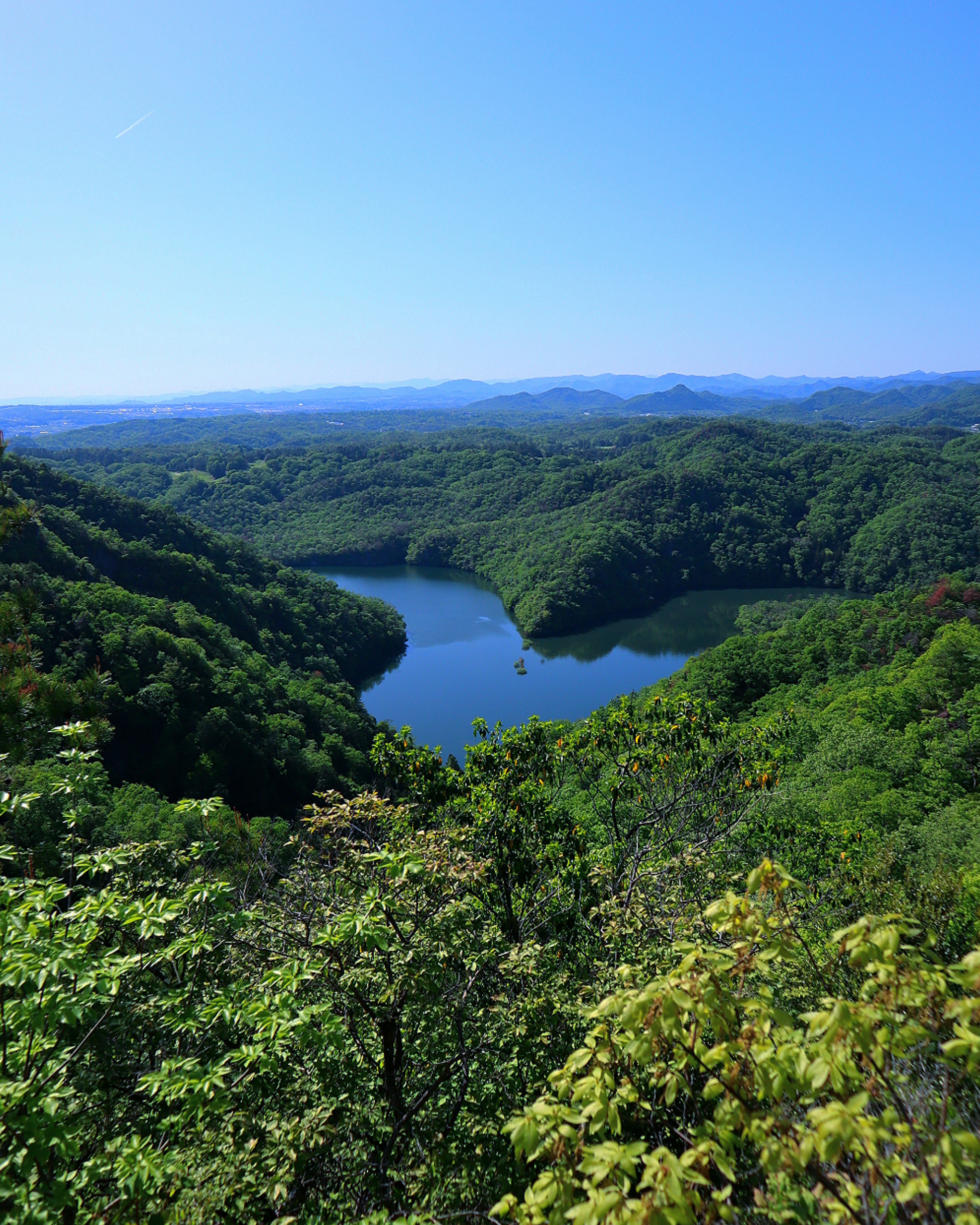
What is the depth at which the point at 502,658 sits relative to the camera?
5262 cm

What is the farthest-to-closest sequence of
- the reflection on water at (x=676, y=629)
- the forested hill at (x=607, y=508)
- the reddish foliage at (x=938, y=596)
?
the forested hill at (x=607, y=508) → the reflection on water at (x=676, y=629) → the reddish foliage at (x=938, y=596)

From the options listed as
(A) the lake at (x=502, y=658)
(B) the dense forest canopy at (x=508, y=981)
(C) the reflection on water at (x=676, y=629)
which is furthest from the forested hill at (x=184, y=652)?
(C) the reflection on water at (x=676, y=629)

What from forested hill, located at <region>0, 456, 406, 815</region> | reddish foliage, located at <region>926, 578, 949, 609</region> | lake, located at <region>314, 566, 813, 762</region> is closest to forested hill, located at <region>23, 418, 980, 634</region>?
lake, located at <region>314, 566, 813, 762</region>

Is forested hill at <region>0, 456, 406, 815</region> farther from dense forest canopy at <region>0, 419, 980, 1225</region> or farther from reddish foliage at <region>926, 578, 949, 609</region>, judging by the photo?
reddish foliage at <region>926, 578, 949, 609</region>

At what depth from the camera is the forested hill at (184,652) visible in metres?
26.7

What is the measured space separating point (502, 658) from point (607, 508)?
36653 mm

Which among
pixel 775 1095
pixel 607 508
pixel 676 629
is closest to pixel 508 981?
pixel 775 1095

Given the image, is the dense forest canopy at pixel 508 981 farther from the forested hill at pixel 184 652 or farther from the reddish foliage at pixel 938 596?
the reddish foliage at pixel 938 596

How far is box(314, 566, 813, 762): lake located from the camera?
4294 cm

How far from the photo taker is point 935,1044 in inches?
125

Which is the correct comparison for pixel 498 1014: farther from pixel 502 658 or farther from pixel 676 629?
pixel 676 629

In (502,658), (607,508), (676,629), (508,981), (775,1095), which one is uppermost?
(775,1095)

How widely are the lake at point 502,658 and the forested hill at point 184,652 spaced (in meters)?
4.92

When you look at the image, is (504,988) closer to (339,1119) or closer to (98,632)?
(339,1119)
